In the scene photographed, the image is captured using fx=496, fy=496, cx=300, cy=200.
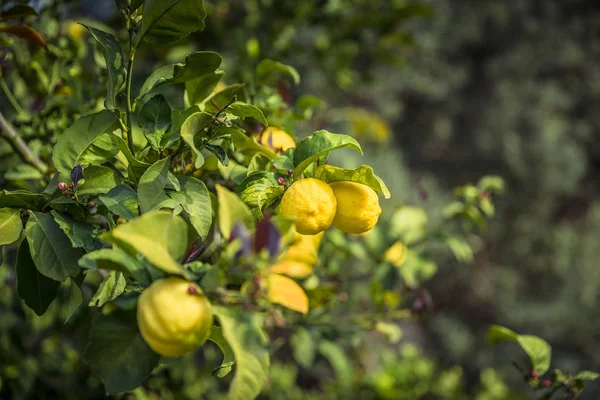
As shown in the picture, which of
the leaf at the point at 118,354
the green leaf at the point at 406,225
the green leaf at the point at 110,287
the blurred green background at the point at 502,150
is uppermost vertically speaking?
the leaf at the point at 118,354

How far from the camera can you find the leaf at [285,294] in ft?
1.01

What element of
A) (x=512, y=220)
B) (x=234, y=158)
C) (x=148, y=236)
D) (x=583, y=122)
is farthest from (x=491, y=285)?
(x=148, y=236)

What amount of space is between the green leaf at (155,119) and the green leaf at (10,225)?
0.12 m

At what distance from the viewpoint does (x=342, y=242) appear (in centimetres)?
81

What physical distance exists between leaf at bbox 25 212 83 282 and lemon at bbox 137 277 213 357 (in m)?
0.11

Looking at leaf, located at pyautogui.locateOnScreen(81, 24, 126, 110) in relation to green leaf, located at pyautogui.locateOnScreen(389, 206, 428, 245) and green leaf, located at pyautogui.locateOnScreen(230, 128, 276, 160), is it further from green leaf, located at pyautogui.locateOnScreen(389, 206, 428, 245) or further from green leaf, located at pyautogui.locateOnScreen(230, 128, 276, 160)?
green leaf, located at pyautogui.locateOnScreen(389, 206, 428, 245)

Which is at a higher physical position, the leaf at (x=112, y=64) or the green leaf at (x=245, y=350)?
the leaf at (x=112, y=64)

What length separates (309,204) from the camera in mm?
372

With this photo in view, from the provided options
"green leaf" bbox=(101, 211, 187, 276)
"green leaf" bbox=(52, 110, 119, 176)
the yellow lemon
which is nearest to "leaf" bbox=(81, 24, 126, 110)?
"green leaf" bbox=(52, 110, 119, 176)

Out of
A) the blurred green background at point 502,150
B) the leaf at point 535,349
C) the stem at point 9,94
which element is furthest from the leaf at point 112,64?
the blurred green background at point 502,150

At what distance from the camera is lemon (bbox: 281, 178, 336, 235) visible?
37 cm

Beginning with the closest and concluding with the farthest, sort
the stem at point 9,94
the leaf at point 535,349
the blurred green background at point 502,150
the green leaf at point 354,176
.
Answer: the green leaf at point 354,176 → the leaf at point 535,349 → the stem at point 9,94 → the blurred green background at point 502,150

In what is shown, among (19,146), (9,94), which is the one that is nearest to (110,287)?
(19,146)

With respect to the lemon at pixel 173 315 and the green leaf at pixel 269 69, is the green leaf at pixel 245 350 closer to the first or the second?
the lemon at pixel 173 315
